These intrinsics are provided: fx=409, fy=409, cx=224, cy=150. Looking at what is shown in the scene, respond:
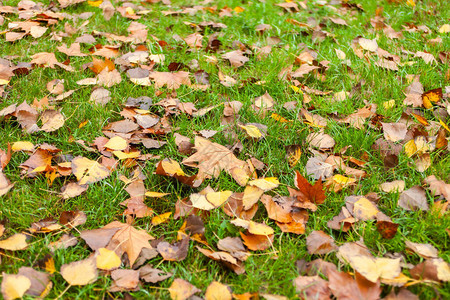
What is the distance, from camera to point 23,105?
2.31m

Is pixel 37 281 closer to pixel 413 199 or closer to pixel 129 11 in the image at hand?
pixel 413 199

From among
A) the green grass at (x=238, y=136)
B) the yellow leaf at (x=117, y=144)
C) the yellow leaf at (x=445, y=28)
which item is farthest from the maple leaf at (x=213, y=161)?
the yellow leaf at (x=445, y=28)

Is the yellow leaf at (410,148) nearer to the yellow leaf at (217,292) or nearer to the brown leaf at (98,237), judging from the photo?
the yellow leaf at (217,292)

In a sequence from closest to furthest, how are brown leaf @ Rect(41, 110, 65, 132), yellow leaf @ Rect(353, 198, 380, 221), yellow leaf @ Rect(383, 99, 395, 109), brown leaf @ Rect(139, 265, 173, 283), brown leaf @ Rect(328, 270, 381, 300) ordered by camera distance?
1. brown leaf @ Rect(328, 270, 381, 300)
2. brown leaf @ Rect(139, 265, 173, 283)
3. yellow leaf @ Rect(353, 198, 380, 221)
4. brown leaf @ Rect(41, 110, 65, 132)
5. yellow leaf @ Rect(383, 99, 395, 109)

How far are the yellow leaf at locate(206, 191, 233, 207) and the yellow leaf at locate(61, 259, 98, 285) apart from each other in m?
0.55

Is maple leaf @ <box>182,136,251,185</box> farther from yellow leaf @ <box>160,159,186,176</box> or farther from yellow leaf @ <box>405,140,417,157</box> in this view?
yellow leaf @ <box>405,140,417,157</box>

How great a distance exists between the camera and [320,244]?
1619mm

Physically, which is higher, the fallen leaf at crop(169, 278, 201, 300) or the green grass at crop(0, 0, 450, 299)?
the green grass at crop(0, 0, 450, 299)

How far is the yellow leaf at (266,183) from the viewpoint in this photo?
6.10ft

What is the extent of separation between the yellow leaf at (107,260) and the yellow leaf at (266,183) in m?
0.68

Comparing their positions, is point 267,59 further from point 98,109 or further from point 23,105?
point 23,105

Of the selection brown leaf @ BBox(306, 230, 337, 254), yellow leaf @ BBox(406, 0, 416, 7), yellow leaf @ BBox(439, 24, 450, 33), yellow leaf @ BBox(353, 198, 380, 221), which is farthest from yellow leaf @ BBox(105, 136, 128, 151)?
yellow leaf @ BBox(406, 0, 416, 7)

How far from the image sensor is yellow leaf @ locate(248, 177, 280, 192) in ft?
6.10

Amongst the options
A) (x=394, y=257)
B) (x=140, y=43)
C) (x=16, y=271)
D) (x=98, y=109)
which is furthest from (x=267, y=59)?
(x=16, y=271)
